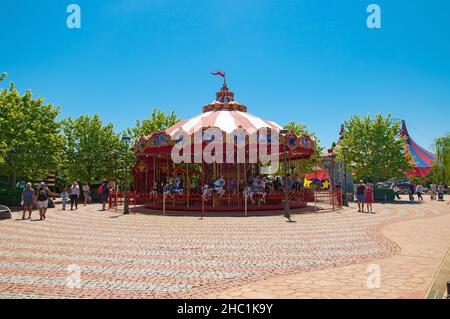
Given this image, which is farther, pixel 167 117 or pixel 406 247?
pixel 167 117

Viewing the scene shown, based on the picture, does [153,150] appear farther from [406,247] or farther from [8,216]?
[406,247]

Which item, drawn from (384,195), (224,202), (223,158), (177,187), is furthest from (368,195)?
(384,195)

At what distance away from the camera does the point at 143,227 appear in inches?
535

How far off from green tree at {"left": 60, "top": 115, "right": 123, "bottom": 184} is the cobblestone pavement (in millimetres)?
22186

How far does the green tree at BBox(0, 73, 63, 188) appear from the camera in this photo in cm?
2659

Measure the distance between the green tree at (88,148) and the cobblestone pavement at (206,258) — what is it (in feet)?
72.8

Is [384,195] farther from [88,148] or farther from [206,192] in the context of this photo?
[88,148]

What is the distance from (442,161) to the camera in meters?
43.0

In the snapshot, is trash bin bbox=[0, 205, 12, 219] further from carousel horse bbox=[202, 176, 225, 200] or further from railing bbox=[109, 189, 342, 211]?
carousel horse bbox=[202, 176, 225, 200]

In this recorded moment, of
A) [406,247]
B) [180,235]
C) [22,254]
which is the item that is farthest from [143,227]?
[406,247]

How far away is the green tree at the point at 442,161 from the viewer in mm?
41984

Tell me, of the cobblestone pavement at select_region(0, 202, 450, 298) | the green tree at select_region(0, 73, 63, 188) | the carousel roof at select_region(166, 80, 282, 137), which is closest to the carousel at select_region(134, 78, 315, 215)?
the carousel roof at select_region(166, 80, 282, 137)

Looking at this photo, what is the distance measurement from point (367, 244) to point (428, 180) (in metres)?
45.4

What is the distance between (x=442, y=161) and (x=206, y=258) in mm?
43216
